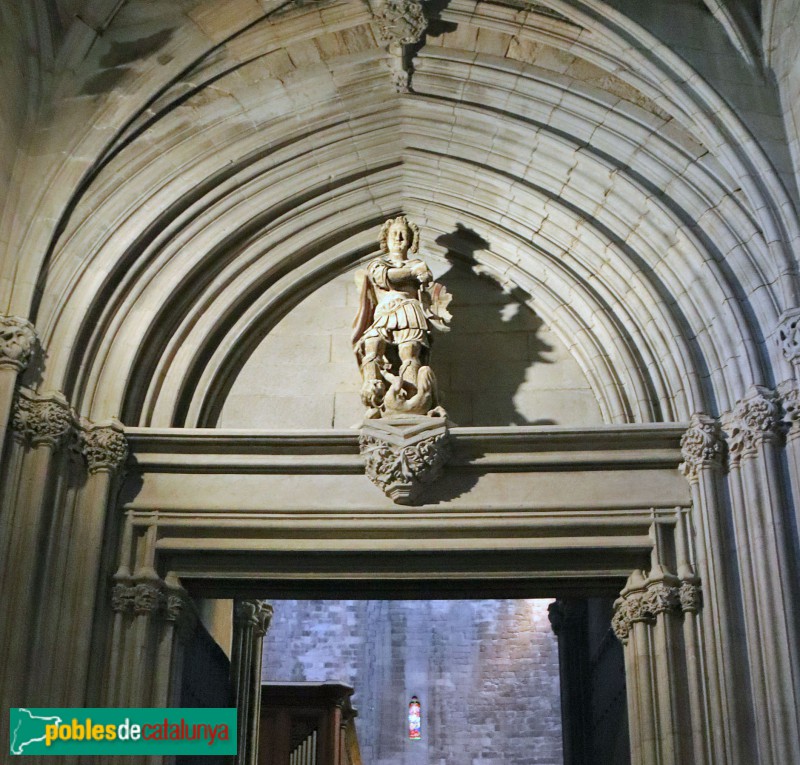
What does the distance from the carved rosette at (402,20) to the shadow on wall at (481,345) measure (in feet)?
4.77

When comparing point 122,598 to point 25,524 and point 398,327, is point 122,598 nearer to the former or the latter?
point 25,524

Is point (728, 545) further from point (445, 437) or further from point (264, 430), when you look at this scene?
point (264, 430)

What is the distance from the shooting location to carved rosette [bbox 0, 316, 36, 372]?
7508 mm

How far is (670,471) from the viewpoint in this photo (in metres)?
8.02

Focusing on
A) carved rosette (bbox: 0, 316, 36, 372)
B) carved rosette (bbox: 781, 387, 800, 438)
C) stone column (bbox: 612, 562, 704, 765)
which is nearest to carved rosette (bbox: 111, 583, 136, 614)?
carved rosette (bbox: 0, 316, 36, 372)

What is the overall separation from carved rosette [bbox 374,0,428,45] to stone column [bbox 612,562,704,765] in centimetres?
412

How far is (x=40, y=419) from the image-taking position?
7555 millimetres

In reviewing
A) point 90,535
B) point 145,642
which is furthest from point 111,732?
point 90,535

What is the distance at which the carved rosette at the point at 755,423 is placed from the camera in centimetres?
738

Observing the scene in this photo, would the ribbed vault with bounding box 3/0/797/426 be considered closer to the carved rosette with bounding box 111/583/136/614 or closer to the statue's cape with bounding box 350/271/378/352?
the statue's cape with bounding box 350/271/378/352

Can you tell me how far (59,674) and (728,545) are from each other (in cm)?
407

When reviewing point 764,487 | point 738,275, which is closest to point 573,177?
point 738,275

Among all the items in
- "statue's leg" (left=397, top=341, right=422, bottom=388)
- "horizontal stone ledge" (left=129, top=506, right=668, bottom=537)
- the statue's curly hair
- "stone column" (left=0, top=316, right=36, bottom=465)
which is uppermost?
the statue's curly hair

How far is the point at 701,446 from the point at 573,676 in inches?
161
